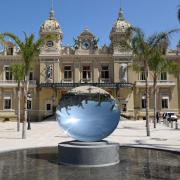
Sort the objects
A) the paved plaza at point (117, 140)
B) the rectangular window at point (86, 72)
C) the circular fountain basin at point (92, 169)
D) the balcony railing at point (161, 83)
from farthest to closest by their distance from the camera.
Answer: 1. the rectangular window at point (86, 72)
2. the balcony railing at point (161, 83)
3. the paved plaza at point (117, 140)
4. the circular fountain basin at point (92, 169)

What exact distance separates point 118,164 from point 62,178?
2.35 metres

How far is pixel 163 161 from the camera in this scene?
9828 mm

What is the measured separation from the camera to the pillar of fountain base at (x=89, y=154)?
9055mm

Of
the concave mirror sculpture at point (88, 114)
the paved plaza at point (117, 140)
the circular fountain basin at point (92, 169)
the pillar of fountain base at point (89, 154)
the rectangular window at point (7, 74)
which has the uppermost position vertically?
the rectangular window at point (7, 74)

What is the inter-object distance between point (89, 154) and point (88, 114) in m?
1.20

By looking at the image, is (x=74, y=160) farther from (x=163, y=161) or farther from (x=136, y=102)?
(x=136, y=102)

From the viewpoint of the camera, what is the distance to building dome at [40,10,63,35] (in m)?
42.5

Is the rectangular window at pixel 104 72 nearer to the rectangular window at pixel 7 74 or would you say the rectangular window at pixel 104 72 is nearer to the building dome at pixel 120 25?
the building dome at pixel 120 25

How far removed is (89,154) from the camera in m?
9.06

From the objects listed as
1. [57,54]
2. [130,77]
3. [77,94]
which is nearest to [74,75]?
[57,54]

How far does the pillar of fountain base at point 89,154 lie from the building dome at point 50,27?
34.8 meters

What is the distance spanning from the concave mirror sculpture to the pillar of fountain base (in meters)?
0.36

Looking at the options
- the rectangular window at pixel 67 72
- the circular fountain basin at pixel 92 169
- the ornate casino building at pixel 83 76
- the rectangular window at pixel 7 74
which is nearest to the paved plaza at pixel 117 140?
the circular fountain basin at pixel 92 169

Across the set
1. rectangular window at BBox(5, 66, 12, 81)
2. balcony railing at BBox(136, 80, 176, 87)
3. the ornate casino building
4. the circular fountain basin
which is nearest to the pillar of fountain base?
the circular fountain basin
